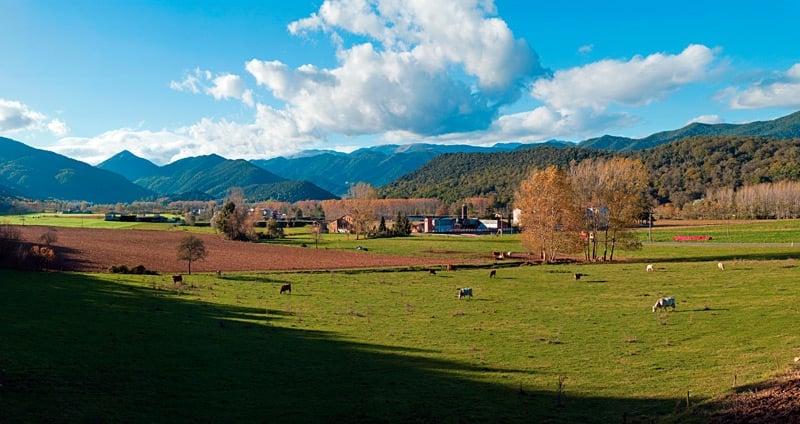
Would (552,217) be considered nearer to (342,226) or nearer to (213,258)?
(213,258)

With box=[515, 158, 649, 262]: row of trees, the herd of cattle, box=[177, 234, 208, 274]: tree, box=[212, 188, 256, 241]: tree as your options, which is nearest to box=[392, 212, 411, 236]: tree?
box=[212, 188, 256, 241]: tree

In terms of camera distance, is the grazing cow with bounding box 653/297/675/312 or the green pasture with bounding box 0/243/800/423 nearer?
the green pasture with bounding box 0/243/800/423

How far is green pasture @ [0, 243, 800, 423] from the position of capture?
50.6 feet

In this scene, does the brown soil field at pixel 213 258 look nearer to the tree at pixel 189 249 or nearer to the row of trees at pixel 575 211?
the tree at pixel 189 249

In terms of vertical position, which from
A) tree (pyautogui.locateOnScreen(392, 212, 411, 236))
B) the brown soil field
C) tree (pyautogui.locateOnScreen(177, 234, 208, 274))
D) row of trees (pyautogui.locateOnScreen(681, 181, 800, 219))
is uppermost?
row of trees (pyautogui.locateOnScreen(681, 181, 800, 219))

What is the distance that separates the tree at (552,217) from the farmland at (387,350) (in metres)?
23.9

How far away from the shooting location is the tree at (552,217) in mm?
67812

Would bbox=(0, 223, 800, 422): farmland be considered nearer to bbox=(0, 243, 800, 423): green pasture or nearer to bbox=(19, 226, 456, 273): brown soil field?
bbox=(0, 243, 800, 423): green pasture

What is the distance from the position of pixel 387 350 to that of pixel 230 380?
791 centimetres

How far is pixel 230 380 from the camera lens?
60.6ft

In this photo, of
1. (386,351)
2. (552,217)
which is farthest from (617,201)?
(386,351)

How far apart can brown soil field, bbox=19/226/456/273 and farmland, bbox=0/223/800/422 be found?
24.7 metres

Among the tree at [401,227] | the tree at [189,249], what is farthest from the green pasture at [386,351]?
the tree at [401,227]

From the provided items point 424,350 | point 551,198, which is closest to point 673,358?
point 424,350
